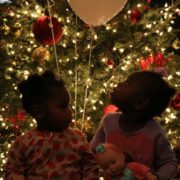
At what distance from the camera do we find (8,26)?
12.0 ft

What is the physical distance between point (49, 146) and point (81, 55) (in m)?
2.15

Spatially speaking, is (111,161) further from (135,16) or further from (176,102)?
(135,16)

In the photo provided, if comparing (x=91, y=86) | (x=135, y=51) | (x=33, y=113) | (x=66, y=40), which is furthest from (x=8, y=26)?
(x=33, y=113)

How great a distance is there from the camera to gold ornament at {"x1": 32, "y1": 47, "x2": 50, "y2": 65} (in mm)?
3371

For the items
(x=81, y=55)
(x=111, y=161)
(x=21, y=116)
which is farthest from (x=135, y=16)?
(x=111, y=161)

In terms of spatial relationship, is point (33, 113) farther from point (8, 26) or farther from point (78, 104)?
point (8, 26)

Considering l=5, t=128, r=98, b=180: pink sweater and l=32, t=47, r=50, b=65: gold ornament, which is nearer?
l=5, t=128, r=98, b=180: pink sweater

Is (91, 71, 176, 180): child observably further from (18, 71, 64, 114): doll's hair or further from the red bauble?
the red bauble

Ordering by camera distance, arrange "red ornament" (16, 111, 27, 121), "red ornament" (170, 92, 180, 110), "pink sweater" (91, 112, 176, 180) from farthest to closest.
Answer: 1. "red ornament" (16, 111, 27, 121)
2. "red ornament" (170, 92, 180, 110)
3. "pink sweater" (91, 112, 176, 180)

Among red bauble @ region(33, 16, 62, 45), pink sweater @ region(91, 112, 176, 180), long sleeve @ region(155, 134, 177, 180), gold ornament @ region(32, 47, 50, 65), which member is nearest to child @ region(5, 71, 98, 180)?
pink sweater @ region(91, 112, 176, 180)

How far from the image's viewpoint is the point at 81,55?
144 inches

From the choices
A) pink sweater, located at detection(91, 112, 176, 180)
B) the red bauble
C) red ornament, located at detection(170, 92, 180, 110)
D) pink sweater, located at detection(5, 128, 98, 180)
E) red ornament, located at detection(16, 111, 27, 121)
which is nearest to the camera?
pink sweater, located at detection(5, 128, 98, 180)

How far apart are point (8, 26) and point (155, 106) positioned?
2240mm

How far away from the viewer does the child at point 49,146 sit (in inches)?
62.6
